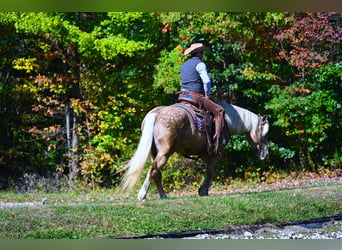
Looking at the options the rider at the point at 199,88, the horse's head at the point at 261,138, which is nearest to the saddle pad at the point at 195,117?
the rider at the point at 199,88

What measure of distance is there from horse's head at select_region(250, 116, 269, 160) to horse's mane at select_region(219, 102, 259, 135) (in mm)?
94

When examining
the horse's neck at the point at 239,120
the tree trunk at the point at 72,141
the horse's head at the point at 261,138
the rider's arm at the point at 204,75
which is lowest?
the tree trunk at the point at 72,141

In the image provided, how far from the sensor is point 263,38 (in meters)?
13.1

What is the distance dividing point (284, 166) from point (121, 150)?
331cm

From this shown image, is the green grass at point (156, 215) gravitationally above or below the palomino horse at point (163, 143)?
below

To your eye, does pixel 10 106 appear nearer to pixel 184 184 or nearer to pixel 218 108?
pixel 184 184

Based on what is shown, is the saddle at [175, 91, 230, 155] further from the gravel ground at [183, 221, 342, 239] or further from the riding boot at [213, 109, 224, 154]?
the gravel ground at [183, 221, 342, 239]

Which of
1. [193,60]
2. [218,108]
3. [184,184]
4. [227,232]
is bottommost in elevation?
[184,184]

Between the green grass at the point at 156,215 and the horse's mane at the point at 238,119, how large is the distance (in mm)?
1015

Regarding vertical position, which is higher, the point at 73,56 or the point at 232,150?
the point at 73,56

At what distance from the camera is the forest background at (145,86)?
41.7 feet

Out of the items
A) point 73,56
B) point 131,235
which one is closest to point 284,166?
point 73,56

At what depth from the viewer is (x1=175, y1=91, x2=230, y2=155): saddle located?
881cm

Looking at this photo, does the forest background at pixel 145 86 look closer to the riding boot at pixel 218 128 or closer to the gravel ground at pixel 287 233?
the riding boot at pixel 218 128
